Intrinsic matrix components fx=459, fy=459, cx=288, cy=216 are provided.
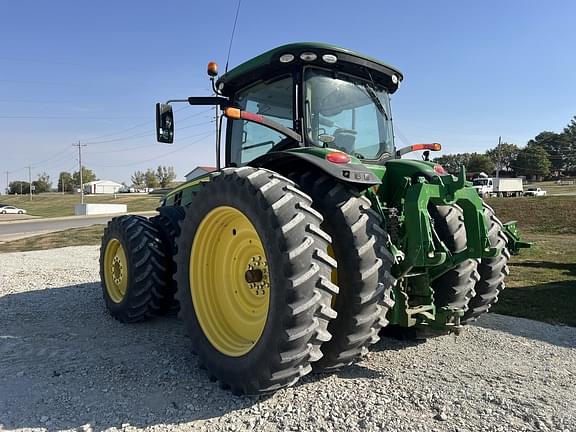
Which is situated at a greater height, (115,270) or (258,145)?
(258,145)

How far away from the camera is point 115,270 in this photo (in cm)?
582

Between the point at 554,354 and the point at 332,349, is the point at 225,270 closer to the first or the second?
the point at 332,349

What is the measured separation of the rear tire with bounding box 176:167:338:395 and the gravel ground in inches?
10.8

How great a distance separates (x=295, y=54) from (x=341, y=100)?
0.64 meters

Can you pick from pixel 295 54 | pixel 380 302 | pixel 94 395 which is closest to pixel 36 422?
pixel 94 395

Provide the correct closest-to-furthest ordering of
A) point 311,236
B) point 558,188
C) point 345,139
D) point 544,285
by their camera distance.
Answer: point 311,236 < point 345,139 < point 544,285 < point 558,188

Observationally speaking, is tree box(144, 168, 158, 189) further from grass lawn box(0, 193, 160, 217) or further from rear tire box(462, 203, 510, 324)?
rear tire box(462, 203, 510, 324)

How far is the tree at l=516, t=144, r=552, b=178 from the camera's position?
273 ft

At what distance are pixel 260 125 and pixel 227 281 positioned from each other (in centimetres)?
163

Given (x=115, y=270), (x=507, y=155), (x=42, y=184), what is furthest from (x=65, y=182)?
(x=115, y=270)

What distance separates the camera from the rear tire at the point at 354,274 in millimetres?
3156

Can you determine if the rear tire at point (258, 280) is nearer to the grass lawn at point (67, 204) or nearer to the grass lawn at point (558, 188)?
the grass lawn at point (67, 204)

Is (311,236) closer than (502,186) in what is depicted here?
Yes

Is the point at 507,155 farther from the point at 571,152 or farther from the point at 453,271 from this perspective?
the point at 453,271
